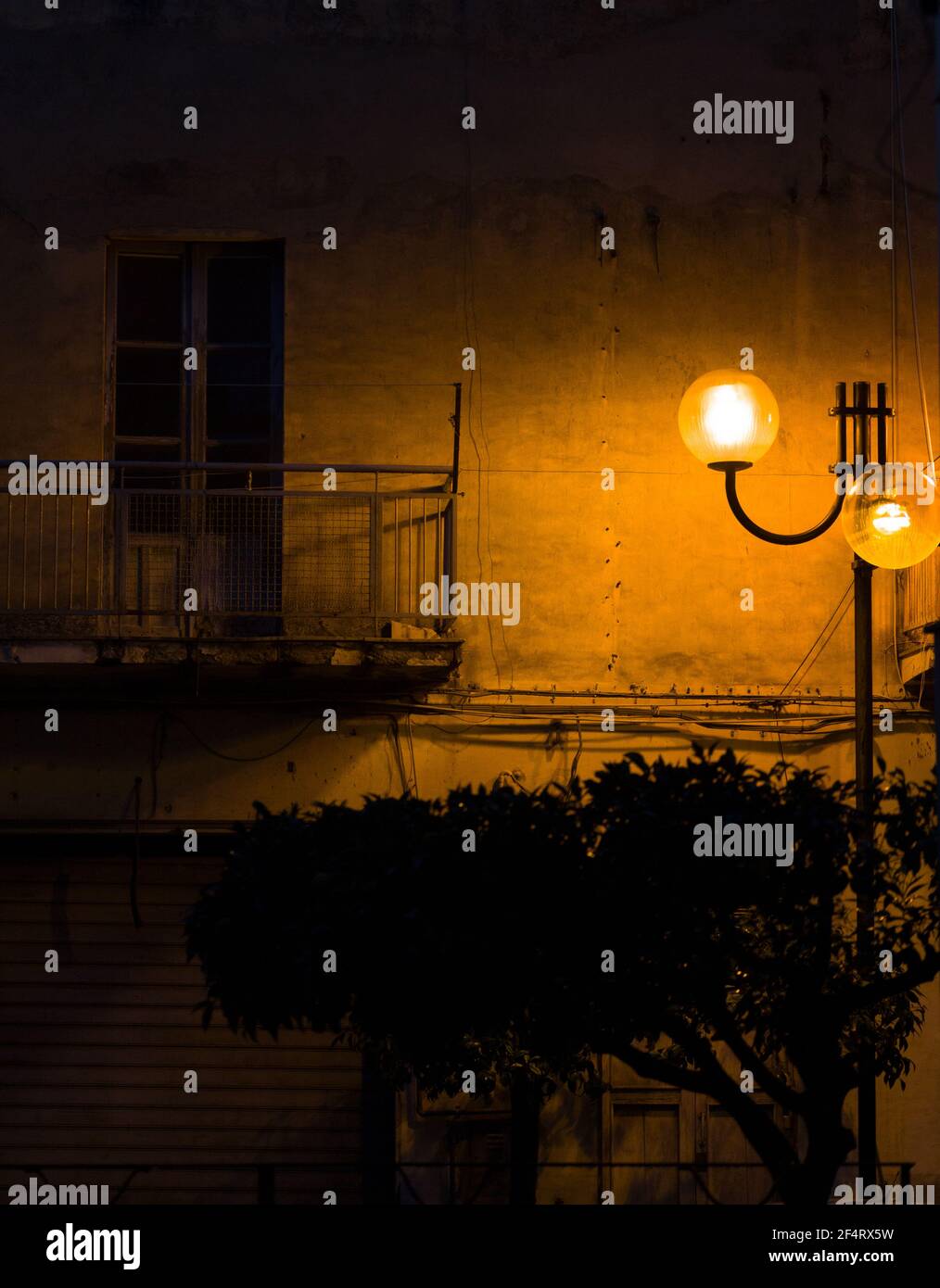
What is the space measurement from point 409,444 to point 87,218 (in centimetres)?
318

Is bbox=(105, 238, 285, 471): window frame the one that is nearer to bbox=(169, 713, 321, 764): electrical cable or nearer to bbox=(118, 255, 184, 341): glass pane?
bbox=(118, 255, 184, 341): glass pane

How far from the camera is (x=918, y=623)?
1232 centimetres

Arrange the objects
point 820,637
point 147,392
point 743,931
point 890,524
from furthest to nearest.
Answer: point 147,392
point 820,637
point 890,524
point 743,931

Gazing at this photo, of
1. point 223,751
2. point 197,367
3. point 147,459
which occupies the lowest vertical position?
point 223,751

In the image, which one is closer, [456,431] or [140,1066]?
[456,431]

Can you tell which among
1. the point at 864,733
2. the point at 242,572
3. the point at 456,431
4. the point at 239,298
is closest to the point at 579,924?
the point at 864,733

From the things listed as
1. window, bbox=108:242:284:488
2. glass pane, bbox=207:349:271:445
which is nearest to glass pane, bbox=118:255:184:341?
Answer: window, bbox=108:242:284:488

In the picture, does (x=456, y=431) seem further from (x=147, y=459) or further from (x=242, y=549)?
(x=147, y=459)

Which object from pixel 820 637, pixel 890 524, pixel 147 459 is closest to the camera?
pixel 890 524

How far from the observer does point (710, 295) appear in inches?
508

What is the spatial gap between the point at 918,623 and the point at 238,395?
18.7 ft

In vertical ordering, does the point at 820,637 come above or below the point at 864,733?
above
